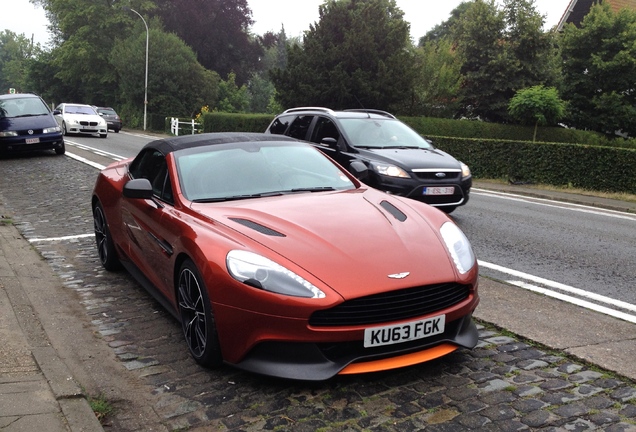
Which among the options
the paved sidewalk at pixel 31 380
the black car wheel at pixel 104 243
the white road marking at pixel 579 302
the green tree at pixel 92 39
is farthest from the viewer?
the green tree at pixel 92 39

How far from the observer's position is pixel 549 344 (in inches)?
174

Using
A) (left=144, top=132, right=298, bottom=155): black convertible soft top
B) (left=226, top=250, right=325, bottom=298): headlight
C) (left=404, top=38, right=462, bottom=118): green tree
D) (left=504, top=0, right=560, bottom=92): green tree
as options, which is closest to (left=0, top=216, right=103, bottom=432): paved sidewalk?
(left=226, top=250, right=325, bottom=298): headlight

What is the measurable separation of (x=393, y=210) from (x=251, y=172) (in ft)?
3.90

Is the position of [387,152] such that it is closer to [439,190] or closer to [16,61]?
[439,190]

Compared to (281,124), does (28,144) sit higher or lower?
lower

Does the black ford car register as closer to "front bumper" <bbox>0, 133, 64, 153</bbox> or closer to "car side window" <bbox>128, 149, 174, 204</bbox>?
"car side window" <bbox>128, 149, 174, 204</bbox>

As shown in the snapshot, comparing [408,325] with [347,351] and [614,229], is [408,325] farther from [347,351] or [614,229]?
[614,229]

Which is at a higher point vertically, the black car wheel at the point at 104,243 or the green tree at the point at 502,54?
the green tree at the point at 502,54

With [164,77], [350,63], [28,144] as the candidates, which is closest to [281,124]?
[28,144]

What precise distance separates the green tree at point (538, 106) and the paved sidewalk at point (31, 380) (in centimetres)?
2768

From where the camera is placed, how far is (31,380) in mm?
3732

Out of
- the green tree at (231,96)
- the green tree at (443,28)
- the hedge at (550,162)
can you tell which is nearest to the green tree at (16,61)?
the green tree at (231,96)

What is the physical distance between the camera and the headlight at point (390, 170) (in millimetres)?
9352

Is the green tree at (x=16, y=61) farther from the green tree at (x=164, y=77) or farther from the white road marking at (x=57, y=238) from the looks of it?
the white road marking at (x=57, y=238)
